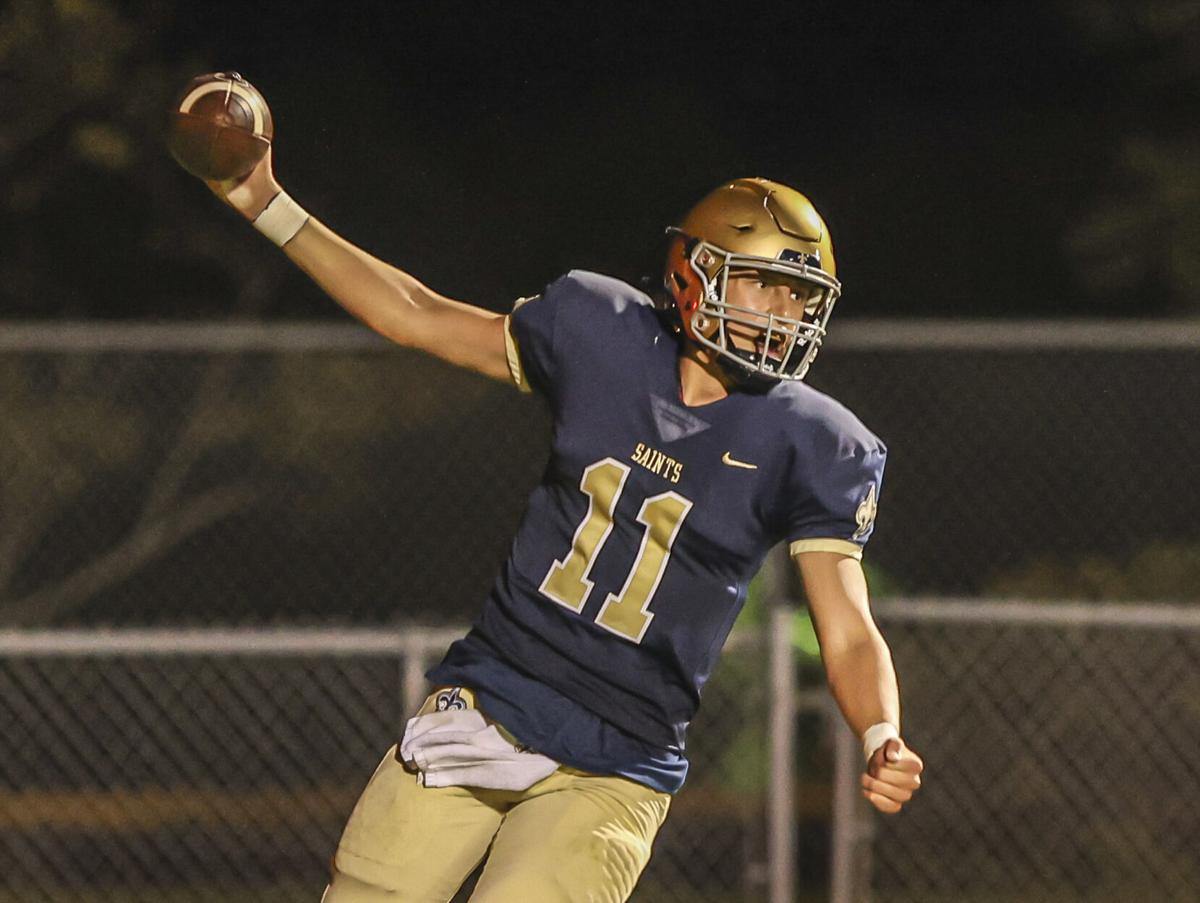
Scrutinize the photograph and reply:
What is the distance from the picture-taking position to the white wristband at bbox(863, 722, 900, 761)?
139 inches

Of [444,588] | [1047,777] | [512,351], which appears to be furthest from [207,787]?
[512,351]

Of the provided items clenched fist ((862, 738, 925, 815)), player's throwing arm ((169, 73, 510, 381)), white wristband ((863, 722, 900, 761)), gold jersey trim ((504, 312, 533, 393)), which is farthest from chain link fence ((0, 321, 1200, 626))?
clenched fist ((862, 738, 925, 815))

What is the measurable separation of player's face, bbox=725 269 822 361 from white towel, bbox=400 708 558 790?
2.94ft

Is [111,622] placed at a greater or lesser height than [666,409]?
lesser

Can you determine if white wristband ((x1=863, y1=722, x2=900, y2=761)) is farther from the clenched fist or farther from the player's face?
the player's face

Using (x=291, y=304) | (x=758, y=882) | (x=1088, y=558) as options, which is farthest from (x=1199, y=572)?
(x=291, y=304)

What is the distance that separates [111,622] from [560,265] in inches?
203

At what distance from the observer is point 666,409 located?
12.8 feet

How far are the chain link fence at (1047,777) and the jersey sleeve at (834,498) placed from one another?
295cm

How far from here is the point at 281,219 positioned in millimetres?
4133

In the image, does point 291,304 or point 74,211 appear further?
point 291,304

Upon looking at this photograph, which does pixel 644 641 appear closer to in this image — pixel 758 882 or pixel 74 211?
pixel 758 882

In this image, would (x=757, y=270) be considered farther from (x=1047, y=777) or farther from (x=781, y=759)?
(x=1047, y=777)

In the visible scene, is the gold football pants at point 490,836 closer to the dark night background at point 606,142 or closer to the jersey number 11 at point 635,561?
the jersey number 11 at point 635,561
